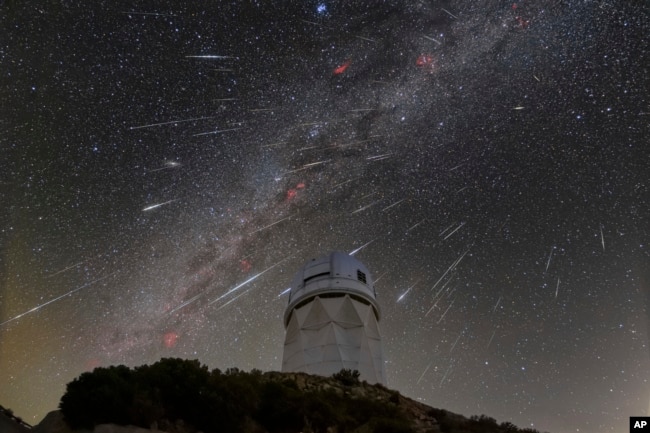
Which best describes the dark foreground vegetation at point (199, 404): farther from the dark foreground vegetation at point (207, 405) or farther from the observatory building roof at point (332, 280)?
the observatory building roof at point (332, 280)

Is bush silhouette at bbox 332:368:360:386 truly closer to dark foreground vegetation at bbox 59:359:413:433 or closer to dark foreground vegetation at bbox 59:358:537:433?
dark foreground vegetation at bbox 59:358:537:433

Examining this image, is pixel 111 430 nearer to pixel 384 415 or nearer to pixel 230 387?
pixel 230 387

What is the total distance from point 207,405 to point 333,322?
13.6 metres

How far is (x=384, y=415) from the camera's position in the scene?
1346 centimetres

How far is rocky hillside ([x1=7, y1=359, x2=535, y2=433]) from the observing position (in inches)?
397

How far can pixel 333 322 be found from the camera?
80.4ft

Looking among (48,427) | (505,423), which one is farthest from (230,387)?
(505,423)

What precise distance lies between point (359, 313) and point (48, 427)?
16.8 m

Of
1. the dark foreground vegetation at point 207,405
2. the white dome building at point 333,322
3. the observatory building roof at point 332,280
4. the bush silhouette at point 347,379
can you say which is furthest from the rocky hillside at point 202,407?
the observatory building roof at point 332,280

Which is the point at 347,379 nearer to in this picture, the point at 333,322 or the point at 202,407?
the point at 333,322

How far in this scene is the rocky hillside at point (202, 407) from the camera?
33.1 ft

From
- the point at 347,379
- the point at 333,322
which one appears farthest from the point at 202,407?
the point at 333,322

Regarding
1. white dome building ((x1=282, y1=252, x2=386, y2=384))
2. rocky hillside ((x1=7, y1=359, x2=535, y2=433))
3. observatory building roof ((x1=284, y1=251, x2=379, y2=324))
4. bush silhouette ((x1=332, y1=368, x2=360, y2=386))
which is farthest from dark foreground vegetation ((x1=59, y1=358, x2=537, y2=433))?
observatory building roof ((x1=284, y1=251, x2=379, y2=324))

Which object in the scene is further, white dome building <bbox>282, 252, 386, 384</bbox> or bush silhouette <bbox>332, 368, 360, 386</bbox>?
white dome building <bbox>282, 252, 386, 384</bbox>
